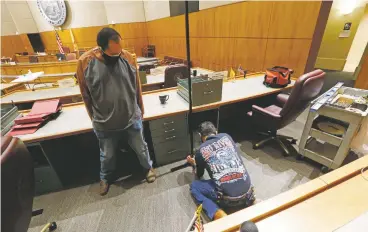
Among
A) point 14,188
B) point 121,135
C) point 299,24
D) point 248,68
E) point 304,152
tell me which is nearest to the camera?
point 14,188

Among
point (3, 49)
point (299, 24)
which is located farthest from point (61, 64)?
point (3, 49)

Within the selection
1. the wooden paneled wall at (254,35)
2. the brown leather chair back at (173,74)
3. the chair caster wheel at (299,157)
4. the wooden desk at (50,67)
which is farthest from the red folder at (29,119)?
the wooden paneled wall at (254,35)

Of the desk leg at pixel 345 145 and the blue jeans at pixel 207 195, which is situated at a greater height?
the desk leg at pixel 345 145

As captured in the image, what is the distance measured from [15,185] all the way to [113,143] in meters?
0.96

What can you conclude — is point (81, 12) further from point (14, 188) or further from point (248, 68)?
point (14, 188)

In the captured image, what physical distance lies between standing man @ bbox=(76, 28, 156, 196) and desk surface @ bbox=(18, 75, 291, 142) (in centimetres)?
19

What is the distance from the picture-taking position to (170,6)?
6301 millimetres

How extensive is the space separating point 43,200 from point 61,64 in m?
3.63

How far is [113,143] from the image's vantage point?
5.48 feet

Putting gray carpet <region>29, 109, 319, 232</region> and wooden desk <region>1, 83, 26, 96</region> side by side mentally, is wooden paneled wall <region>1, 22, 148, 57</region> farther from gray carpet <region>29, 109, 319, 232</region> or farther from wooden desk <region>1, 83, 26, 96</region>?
gray carpet <region>29, 109, 319, 232</region>

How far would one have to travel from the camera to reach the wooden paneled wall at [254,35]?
2.86m

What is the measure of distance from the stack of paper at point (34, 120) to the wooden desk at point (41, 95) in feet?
3.03

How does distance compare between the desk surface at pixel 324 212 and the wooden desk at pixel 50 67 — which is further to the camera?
the wooden desk at pixel 50 67

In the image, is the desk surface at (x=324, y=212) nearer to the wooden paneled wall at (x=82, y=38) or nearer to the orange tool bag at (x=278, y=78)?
the orange tool bag at (x=278, y=78)
